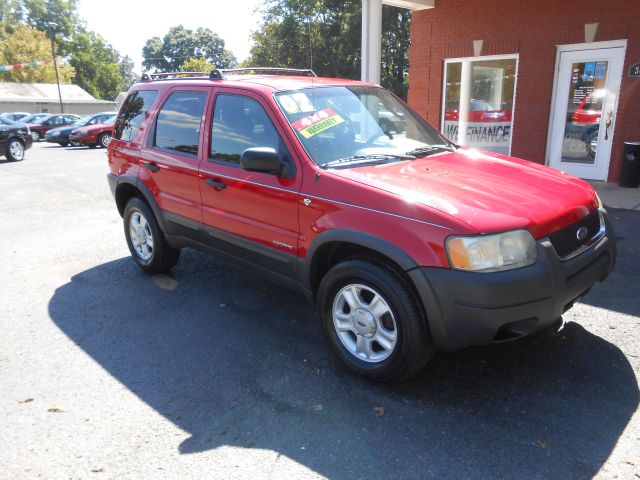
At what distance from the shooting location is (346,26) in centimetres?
3841

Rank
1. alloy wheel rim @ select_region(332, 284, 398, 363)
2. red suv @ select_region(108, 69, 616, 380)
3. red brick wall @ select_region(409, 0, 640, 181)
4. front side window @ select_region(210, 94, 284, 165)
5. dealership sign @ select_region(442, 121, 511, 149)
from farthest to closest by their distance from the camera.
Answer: dealership sign @ select_region(442, 121, 511, 149)
red brick wall @ select_region(409, 0, 640, 181)
front side window @ select_region(210, 94, 284, 165)
alloy wheel rim @ select_region(332, 284, 398, 363)
red suv @ select_region(108, 69, 616, 380)

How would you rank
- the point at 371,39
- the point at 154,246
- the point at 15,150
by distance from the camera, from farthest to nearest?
the point at 15,150 < the point at 371,39 < the point at 154,246

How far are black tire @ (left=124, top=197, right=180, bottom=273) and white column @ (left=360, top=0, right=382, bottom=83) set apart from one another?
17.5 feet

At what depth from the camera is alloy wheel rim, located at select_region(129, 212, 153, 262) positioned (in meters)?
5.28

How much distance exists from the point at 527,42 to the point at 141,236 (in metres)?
8.21

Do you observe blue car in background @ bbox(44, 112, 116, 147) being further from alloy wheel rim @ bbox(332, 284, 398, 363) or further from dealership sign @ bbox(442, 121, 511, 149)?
alloy wheel rim @ bbox(332, 284, 398, 363)

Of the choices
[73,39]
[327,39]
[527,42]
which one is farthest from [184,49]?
[527,42]

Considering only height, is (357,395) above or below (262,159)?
below

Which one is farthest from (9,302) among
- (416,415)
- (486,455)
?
(486,455)

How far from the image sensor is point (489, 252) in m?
2.71

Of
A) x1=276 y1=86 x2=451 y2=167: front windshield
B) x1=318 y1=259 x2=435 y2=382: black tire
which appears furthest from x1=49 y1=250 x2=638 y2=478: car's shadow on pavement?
x1=276 y1=86 x2=451 y2=167: front windshield

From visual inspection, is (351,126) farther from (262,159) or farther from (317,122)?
(262,159)

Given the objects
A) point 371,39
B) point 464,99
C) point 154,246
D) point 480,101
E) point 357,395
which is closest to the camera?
point 357,395

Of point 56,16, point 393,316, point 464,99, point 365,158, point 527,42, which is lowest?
point 393,316
